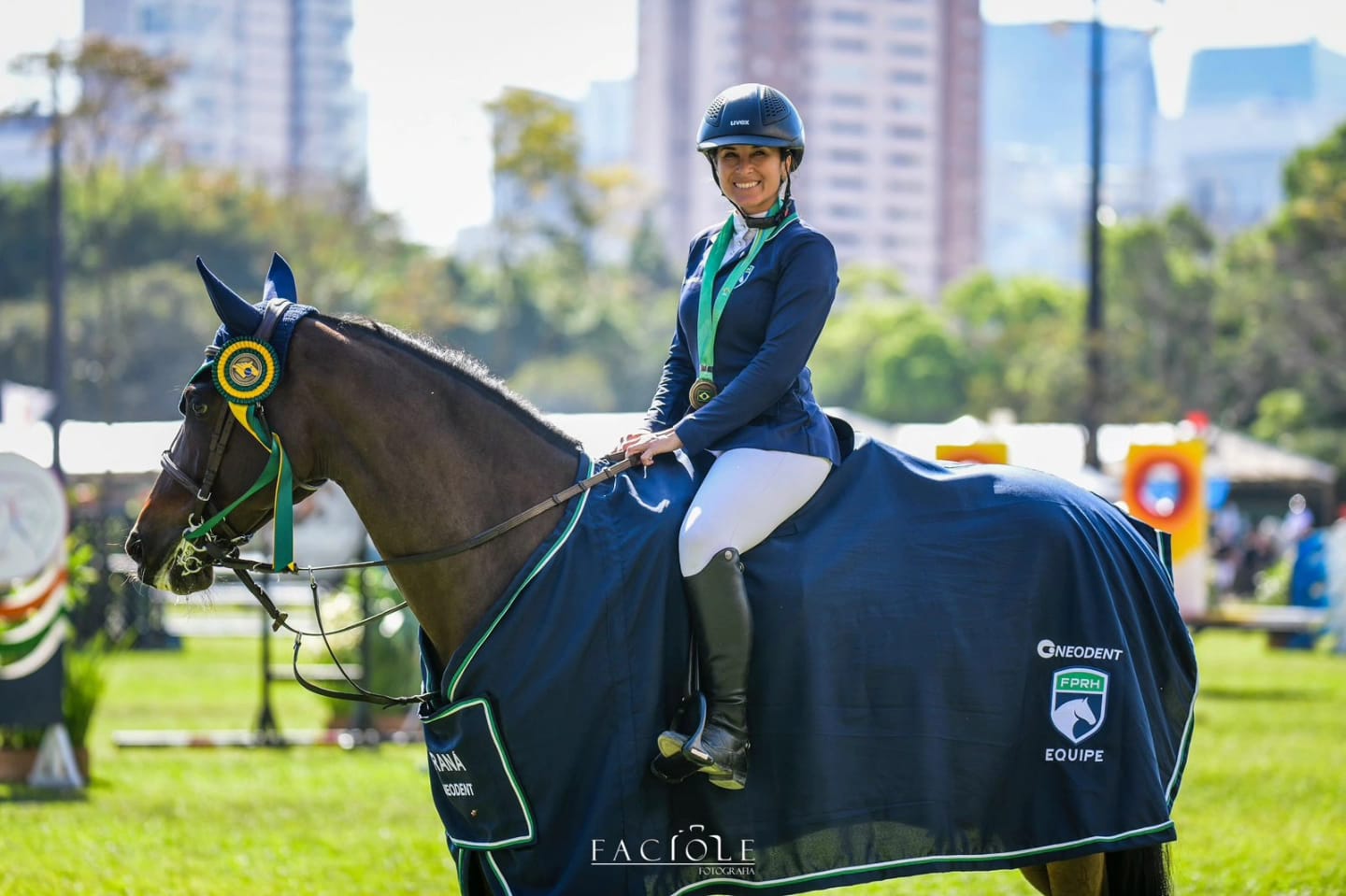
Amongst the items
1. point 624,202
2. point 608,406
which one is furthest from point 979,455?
point 608,406

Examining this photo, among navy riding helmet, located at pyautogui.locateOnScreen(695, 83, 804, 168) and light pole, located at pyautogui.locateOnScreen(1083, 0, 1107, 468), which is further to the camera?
light pole, located at pyautogui.locateOnScreen(1083, 0, 1107, 468)

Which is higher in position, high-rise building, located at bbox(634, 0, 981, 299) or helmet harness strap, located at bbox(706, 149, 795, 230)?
high-rise building, located at bbox(634, 0, 981, 299)

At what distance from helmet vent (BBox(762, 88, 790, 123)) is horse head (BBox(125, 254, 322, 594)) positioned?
1535mm

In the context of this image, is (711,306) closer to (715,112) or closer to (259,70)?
(715,112)

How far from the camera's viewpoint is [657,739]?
458 cm

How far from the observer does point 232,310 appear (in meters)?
4.63

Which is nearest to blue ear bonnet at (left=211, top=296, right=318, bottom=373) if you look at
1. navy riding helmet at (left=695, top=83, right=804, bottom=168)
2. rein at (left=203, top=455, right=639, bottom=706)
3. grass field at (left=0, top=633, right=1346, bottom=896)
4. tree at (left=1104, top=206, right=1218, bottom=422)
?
rein at (left=203, top=455, right=639, bottom=706)

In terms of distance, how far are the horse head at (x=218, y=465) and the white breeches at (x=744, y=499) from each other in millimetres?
1166

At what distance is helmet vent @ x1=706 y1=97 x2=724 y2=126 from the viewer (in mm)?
4934

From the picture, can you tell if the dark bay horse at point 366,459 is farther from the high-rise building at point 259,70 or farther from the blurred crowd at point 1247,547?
the high-rise building at point 259,70

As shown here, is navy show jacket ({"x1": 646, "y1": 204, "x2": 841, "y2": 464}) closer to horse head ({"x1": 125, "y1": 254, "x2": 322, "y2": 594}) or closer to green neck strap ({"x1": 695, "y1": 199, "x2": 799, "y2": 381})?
green neck strap ({"x1": 695, "y1": 199, "x2": 799, "y2": 381})

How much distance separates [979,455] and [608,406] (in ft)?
174

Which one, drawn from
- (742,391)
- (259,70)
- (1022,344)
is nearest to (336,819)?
(742,391)

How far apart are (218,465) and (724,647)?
154cm
